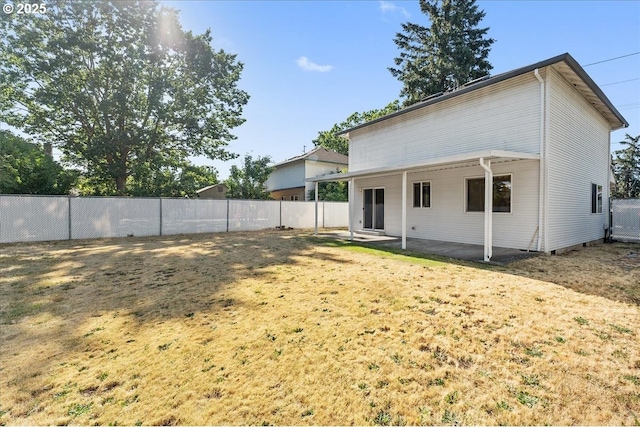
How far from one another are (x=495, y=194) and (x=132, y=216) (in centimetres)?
1455

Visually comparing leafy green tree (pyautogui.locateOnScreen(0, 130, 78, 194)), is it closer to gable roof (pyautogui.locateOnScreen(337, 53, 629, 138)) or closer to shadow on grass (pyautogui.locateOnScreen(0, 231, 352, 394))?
shadow on grass (pyautogui.locateOnScreen(0, 231, 352, 394))

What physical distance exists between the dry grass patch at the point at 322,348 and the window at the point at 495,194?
319 centimetres

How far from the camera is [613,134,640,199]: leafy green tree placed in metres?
34.8

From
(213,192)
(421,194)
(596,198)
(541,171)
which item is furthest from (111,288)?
(213,192)

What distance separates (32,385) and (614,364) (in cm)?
532

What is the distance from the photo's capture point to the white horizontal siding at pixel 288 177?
951 inches

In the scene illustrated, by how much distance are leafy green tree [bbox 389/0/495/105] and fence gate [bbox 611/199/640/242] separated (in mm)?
14597

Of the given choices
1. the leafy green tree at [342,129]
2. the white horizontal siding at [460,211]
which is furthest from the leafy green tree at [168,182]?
the leafy green tree at [342,129]

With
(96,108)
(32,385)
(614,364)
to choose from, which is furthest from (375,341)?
(96,108)

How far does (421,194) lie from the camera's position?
36.8 ft

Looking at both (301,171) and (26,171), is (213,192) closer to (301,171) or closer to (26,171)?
(301,171)

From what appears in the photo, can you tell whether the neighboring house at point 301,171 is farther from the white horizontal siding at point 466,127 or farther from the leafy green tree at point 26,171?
the leafy green tree at point 26,171

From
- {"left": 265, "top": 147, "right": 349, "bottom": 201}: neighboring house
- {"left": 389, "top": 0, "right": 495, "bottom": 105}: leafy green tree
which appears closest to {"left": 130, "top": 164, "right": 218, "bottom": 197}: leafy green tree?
{"left": 265, "top": 147, "right": 349, "bottom": 201}: neighboring house

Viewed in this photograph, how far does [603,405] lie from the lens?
2182 mm
